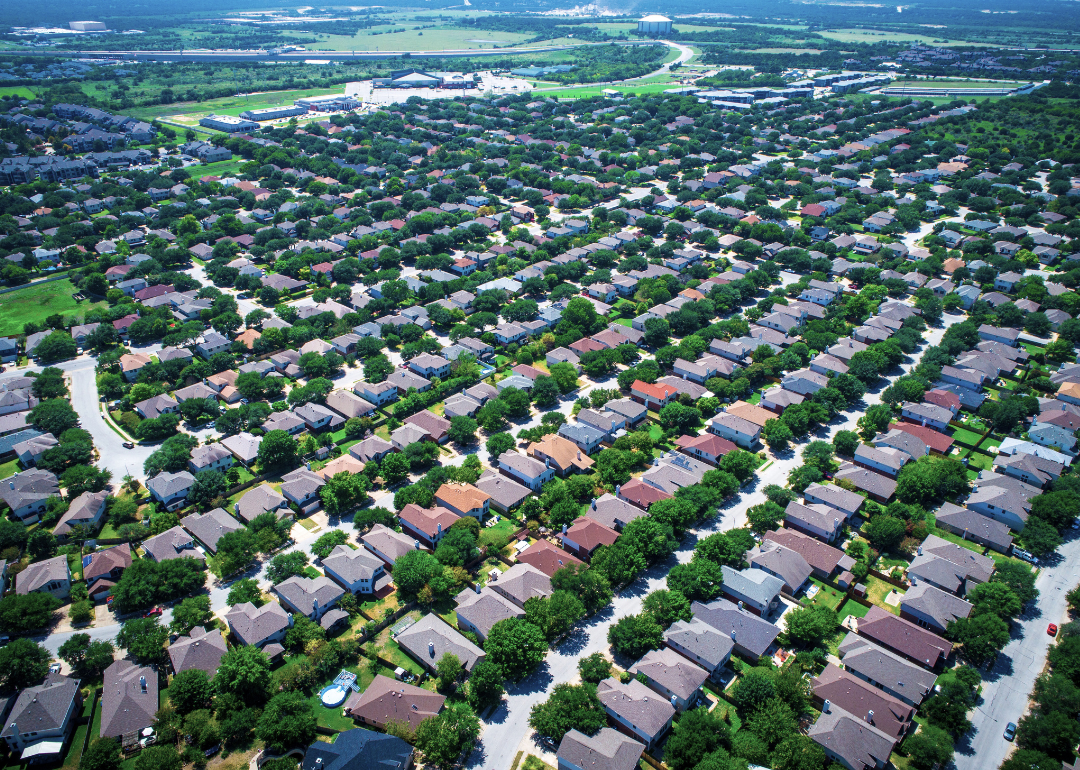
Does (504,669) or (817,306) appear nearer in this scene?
(504,669)

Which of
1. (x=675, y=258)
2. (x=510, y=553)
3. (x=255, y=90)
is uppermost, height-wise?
(x=255, y=90)

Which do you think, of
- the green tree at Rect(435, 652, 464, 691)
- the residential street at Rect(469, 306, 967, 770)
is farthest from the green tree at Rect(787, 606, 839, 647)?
the green tree at Rect(435, 652, 464, 691)

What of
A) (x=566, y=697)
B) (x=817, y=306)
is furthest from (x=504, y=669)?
(x=817, y=306)

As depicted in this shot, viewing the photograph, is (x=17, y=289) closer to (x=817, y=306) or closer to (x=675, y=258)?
(x=675, y=258)

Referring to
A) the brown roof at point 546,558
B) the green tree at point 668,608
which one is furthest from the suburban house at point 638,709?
the brown roof at point 546,558

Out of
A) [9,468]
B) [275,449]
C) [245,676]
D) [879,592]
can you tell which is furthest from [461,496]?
[9,468]

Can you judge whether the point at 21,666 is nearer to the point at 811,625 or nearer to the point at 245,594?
the point at 245,594
